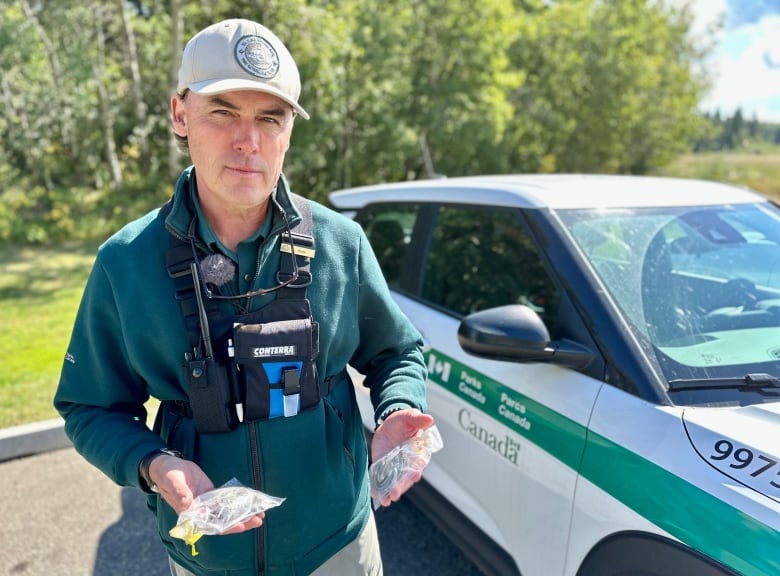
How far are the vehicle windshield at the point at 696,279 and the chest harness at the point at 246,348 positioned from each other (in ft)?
3.59

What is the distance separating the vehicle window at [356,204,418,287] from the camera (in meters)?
3.22

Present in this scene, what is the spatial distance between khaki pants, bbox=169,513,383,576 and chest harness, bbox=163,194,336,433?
0.43m

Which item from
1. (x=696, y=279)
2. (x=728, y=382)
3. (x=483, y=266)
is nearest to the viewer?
(x=728, y=382)

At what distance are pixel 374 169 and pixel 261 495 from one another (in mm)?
14333

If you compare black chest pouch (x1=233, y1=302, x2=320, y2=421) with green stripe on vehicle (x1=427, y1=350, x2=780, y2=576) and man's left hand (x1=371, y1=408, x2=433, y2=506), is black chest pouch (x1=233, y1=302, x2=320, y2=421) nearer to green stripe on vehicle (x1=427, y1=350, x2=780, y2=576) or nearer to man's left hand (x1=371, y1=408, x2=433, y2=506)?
man's left hand (x1=371, y1=408, x2=433, y2=506)

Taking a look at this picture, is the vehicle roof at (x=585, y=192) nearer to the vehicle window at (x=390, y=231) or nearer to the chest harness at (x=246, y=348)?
the vehicle window at (x=390, y=231)

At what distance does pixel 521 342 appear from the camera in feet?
6.09

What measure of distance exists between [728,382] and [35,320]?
6326 mm

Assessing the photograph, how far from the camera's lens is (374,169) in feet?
49.6

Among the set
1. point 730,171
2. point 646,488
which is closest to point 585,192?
point 646,488

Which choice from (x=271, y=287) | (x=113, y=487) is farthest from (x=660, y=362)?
(x=113, y=487)

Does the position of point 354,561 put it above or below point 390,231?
below

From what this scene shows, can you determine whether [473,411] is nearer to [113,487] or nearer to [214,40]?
[214,40]

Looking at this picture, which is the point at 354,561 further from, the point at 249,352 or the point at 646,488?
the point at 646,488
